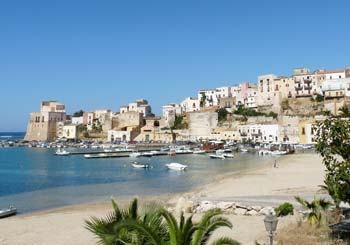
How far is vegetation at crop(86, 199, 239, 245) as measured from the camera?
6.11m

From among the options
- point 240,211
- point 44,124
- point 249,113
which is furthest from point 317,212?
point 44,124

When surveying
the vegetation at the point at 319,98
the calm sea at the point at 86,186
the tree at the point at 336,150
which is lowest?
the calm sea at the point at 86,186

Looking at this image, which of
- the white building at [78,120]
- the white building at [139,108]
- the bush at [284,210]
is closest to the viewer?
the bush at [284,210]

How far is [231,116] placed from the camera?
86.5 metres

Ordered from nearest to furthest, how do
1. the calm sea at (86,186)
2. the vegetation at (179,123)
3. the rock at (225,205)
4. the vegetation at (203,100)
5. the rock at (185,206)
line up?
the rock at (225,205)
the rock at (185,206)
the calm sea at (86,186)
the vegetation at (179,123)
the vegetation at (203,100)

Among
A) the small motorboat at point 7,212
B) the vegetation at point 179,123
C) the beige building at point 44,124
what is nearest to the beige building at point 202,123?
the vegetation at point 179,123

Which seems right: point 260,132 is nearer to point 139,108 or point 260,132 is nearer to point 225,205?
point 139,108

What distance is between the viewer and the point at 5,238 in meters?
13.6

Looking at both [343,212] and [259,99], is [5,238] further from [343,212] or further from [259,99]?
[259,99]

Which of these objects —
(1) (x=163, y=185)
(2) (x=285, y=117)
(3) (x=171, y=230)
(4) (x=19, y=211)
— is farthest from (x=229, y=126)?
(3) (x=171, y=230)

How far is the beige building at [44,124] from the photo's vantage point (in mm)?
114750

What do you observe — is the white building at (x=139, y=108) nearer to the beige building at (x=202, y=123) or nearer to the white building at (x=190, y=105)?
the white building at (x=190, y=105)

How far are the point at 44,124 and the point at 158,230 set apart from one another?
114m

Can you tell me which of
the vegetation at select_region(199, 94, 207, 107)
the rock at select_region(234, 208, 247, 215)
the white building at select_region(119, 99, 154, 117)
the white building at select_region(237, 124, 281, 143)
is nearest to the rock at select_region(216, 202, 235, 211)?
the rock at select_region(234, 208, 247, 215)
